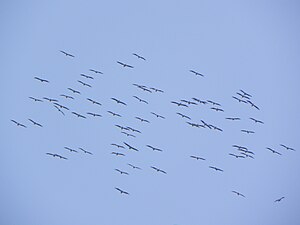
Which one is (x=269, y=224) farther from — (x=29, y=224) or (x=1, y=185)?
(x=1, y=185)

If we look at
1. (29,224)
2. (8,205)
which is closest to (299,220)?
(29,224)

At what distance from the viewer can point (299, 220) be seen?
59.5m

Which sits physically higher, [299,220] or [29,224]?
[299,220]

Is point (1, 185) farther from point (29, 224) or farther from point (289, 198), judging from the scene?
point (289, 198)

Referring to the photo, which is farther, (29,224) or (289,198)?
(29,224)

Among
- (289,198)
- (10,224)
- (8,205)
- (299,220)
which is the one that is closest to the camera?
(299,220)

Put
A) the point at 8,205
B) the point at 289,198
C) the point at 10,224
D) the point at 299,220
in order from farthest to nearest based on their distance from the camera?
the point at 8,205 < the point at 10,224 < the point at 289,198 < the point at 299,220

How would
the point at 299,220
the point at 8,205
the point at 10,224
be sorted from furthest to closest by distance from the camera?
the point at 8,205 → the point at 10,224 → the point at 299,220

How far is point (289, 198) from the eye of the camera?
67375 mm

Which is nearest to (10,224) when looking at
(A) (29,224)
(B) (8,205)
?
(A) (29,224)

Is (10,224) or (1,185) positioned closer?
(10,224)

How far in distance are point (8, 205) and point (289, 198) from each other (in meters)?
41.5

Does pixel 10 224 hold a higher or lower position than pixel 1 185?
lower

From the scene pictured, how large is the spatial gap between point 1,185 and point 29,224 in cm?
1204
